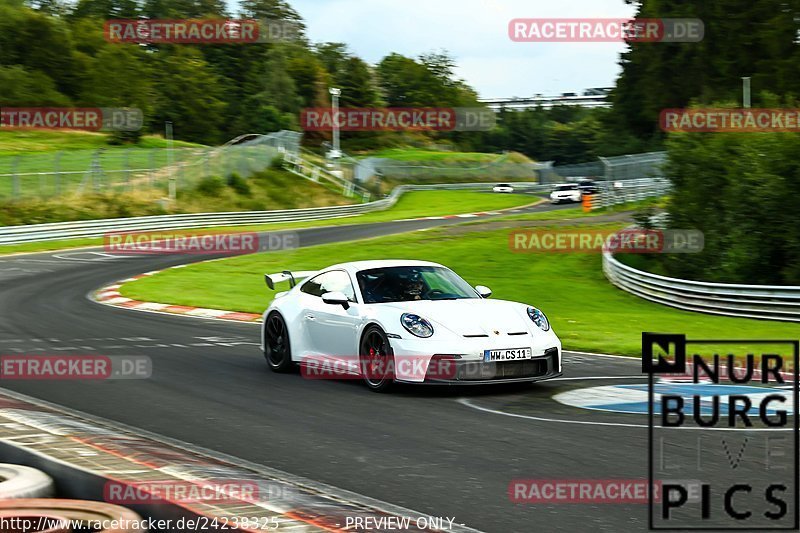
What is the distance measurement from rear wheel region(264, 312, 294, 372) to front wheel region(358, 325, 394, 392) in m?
1.41

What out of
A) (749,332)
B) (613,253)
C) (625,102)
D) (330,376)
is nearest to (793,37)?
(625,102)

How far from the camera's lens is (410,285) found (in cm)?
1115

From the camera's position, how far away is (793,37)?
63156mm

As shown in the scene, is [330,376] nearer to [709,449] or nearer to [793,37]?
[709,449]

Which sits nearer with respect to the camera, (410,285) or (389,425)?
(389,425)

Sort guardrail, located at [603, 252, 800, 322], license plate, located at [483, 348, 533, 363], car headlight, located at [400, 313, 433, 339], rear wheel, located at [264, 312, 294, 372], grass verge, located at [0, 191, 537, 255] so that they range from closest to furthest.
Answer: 1. license plate, located at [483, 348, 533, 363]
2. car headlight, located at [400, 313, 433, 339]
3. rear wheel, located at [264, 312, 294, 372]
4. guardrail, located at [603, 252, 800, 322]
5. grass verge, located at [0, 191, 537, 255]

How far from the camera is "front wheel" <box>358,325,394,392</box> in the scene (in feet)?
33.0

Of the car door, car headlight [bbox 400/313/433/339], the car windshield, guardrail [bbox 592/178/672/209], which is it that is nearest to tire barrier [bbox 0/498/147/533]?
car headlight [bbox 400/313/433/339]

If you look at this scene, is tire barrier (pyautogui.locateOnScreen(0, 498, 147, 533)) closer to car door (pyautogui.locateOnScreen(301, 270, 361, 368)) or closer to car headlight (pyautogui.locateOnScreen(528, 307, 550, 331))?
car door (pyautogui.locateOnScreen(301, 270, 361, 368))

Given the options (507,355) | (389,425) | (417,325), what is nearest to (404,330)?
(417,325)

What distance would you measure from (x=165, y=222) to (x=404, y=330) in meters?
37.3

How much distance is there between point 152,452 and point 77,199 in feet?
137

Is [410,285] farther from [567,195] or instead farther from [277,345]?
[567,195]

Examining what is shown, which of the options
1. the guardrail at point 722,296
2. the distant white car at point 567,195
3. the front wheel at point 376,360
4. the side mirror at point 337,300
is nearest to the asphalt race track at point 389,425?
the front wheel at point 376,360
